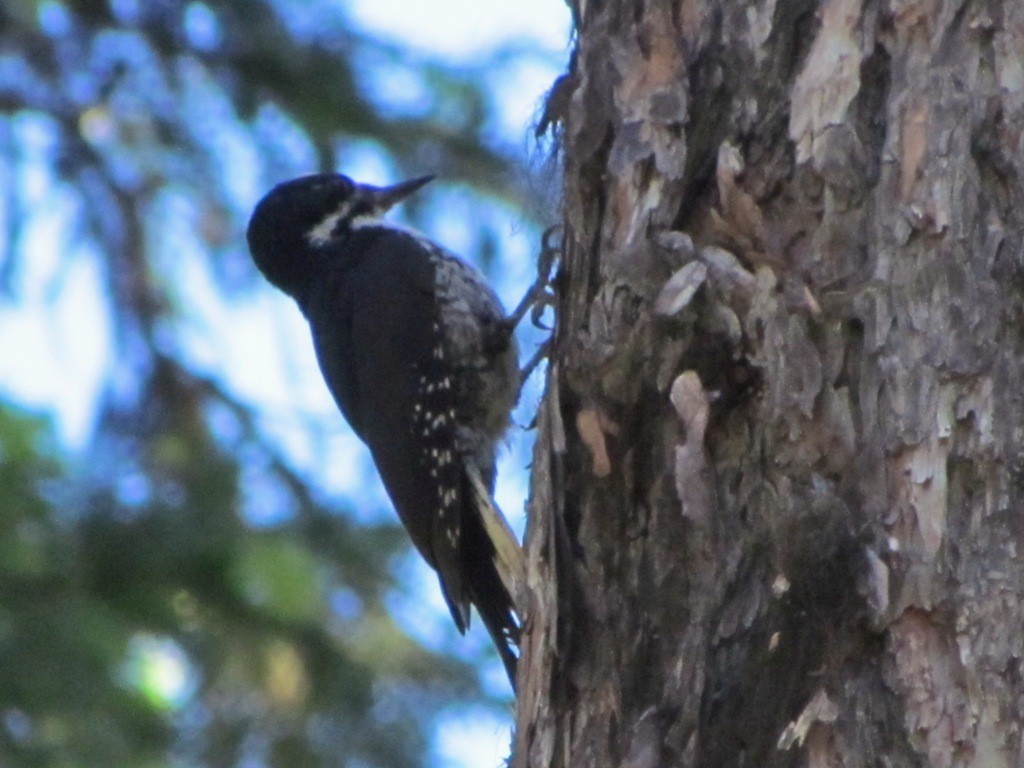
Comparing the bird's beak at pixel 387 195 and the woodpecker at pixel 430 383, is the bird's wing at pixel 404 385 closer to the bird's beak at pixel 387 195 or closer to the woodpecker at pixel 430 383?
the woodpecker at pixel 430 383

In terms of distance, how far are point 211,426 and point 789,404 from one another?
4204 millimetres

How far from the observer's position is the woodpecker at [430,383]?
4.24m

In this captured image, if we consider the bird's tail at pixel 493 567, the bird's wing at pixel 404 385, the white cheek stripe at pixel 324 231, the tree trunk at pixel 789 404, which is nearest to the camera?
the tree trunk at pixel 789 404

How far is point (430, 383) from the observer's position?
4.51 meters

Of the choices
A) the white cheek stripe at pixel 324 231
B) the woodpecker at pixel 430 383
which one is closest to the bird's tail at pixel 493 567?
the woodpecker at pixel 430 383

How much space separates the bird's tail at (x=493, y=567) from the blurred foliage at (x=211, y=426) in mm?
1553

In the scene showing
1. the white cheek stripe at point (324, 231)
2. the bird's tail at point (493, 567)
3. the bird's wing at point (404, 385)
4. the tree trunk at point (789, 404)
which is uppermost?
the white cheek stripe at point (324, 231)

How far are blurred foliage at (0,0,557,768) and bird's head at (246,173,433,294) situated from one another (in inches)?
41.0

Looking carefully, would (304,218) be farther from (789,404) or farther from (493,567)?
(789,404)

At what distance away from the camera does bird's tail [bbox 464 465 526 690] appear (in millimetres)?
4121

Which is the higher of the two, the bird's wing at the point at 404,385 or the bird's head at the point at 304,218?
the bird's head at the point at 304,218

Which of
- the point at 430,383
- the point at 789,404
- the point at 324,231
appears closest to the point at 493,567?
the point at 430,383

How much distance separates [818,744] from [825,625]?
157 mm

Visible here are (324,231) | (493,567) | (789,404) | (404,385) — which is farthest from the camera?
(324,231)
